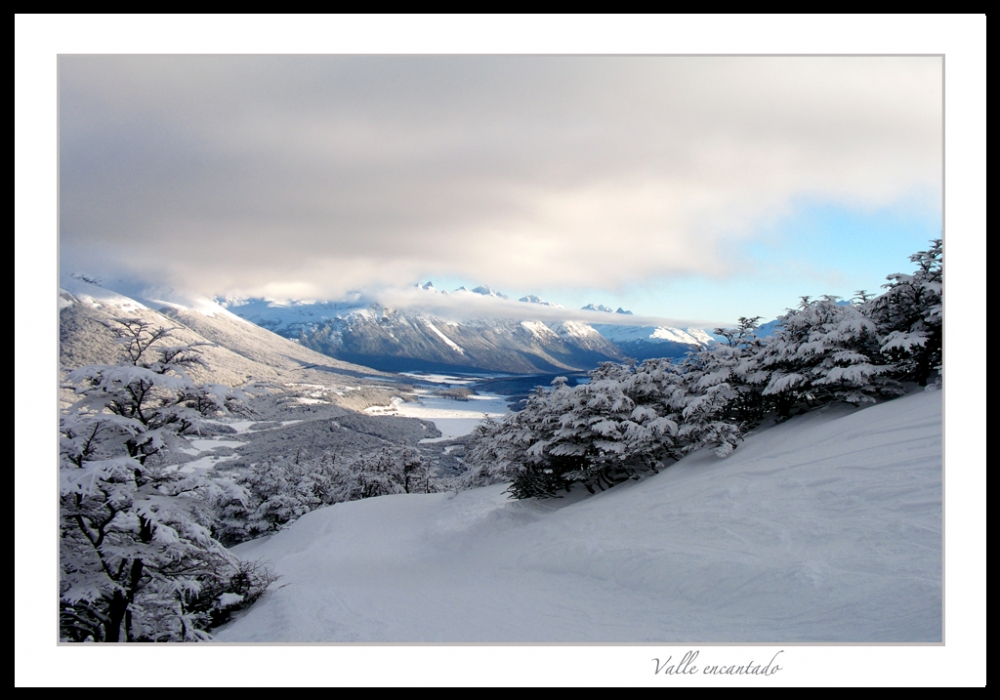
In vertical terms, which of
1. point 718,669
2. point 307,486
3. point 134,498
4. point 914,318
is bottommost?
point 307,486

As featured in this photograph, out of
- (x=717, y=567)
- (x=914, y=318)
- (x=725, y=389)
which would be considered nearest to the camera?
Answer: (x=717, y=567)

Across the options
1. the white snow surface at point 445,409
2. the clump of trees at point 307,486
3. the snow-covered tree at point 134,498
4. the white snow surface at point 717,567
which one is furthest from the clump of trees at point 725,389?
the white snow surface at point 445,409

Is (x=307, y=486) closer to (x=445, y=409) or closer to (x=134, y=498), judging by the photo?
(x=134, y=498)

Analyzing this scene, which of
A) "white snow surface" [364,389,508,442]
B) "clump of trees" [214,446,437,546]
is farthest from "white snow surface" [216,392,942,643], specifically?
"white snow surface" [364,389,508,442]

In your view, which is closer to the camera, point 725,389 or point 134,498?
point 134,498

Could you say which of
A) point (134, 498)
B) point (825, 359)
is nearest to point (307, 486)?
point (134, 498)

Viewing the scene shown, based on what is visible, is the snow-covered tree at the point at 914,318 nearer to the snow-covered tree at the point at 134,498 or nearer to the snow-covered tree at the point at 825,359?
the snow-covered tree at the point at 825,359
